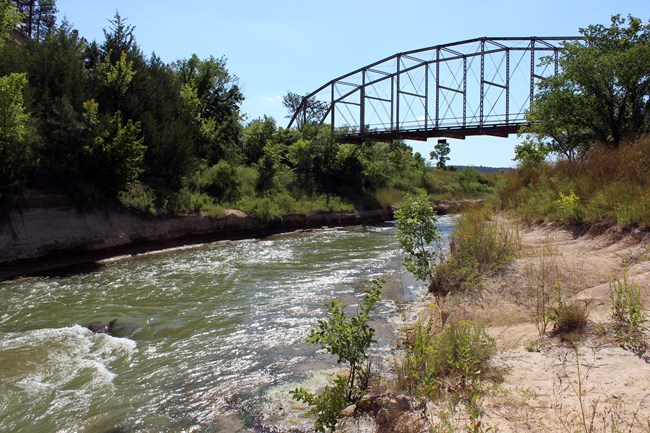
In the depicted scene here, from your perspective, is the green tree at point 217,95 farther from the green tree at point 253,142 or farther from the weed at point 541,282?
the weed at point 541,282

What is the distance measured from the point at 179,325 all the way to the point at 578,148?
16.9 m

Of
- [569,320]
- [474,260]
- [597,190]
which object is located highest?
[597,190]

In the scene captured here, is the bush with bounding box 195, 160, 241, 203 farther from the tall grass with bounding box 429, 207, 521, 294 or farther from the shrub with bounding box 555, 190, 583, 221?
the shrub with bounding box 555, 190, 583, 221

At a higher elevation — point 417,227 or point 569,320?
point 417,227

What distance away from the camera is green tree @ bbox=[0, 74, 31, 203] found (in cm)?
1406

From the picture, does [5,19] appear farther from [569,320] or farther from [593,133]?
[593,133]

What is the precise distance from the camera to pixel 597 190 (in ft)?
36.9

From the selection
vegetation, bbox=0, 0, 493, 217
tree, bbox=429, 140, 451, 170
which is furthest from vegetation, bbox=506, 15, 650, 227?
tree, bbox=429, 140, 451, 170

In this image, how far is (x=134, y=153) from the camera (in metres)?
18.9

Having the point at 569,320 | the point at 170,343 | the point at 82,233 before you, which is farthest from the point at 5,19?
the point at 569,320

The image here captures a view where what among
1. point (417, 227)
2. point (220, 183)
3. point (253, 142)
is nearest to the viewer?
point (417, 227)

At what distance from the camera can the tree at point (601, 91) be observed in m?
15.1

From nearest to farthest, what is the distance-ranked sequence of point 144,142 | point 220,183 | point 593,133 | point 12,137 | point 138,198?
point 12,137, point 593,133, point 138,198, point 144,142, point 220,183

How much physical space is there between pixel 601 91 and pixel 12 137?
19888mm
